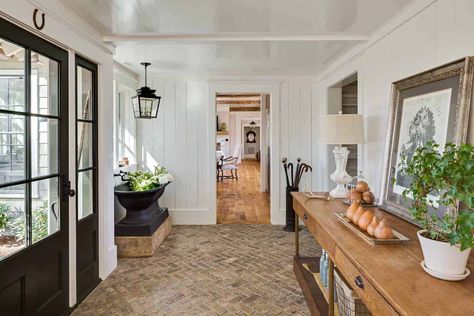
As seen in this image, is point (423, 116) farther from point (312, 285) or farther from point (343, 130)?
point (312, 285)

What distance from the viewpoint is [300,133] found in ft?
16.2

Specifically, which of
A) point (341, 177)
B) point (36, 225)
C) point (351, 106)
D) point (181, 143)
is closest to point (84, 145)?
point (36, 225)

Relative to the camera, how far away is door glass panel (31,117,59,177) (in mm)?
2070

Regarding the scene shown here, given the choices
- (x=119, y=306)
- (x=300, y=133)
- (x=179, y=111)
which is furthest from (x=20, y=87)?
(x=300, y=133)

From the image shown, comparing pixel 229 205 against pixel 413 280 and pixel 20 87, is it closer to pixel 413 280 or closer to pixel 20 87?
pixel 20 87

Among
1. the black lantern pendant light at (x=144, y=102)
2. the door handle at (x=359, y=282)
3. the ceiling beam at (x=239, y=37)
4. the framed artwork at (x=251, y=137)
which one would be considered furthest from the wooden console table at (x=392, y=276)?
the framed artwork at (x=251, y=137)

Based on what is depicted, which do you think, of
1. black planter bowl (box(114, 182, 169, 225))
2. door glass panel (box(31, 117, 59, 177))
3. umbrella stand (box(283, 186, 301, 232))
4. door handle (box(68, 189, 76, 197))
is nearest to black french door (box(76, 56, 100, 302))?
door handle (box(68, 189, 76, 197))

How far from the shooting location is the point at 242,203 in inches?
263

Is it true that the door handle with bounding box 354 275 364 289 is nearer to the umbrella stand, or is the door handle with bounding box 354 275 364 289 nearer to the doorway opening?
the umbrella stand

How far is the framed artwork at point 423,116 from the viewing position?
168 centimetres

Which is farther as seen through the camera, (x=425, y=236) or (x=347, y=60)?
(x=347, y=60)

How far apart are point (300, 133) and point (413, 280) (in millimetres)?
3879

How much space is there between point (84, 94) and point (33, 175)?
99 centimetres

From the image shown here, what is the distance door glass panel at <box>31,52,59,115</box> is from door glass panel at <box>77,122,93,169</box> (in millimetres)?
398
